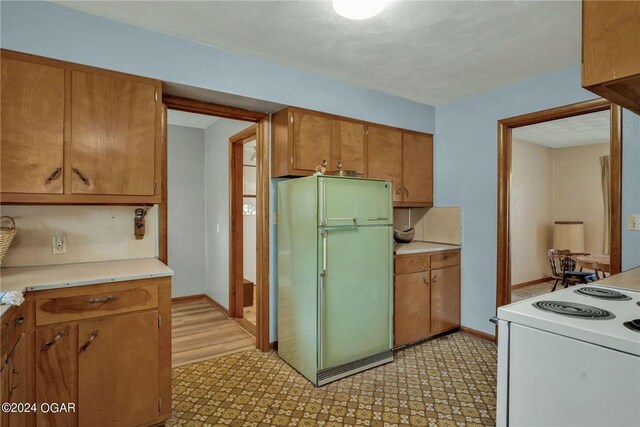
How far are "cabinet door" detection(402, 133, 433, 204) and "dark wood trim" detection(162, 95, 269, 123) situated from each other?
1.52 meters

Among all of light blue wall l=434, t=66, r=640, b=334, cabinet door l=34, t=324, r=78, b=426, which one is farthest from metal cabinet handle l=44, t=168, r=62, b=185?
light blue wall l=434, t=66, r=640, b=334

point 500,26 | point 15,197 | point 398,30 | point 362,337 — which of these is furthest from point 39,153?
point 500,26

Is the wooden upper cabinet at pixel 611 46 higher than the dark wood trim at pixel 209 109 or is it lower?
lower

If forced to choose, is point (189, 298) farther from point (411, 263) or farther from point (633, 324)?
point (633, 324)

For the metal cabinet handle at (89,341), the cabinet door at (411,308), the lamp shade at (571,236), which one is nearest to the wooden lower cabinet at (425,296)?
the cabinet door at (411,308)

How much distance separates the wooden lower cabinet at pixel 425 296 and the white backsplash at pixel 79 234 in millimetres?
2100

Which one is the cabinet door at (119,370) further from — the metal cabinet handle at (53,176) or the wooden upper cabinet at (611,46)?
the wooden upper cabinet at (611,46)

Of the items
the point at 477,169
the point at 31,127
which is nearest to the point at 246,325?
the point at 31,127

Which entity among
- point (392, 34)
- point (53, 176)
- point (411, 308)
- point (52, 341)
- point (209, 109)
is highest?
point (392, 34)

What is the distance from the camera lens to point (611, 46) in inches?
38.9

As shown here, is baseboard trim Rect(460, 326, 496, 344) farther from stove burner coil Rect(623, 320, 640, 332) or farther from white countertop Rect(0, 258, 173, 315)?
white countertop Rect(0, 258, 173, 315)

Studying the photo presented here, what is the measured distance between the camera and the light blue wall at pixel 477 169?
3.11m

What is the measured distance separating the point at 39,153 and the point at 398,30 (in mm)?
2261

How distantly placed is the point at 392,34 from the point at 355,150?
3.51 ft
